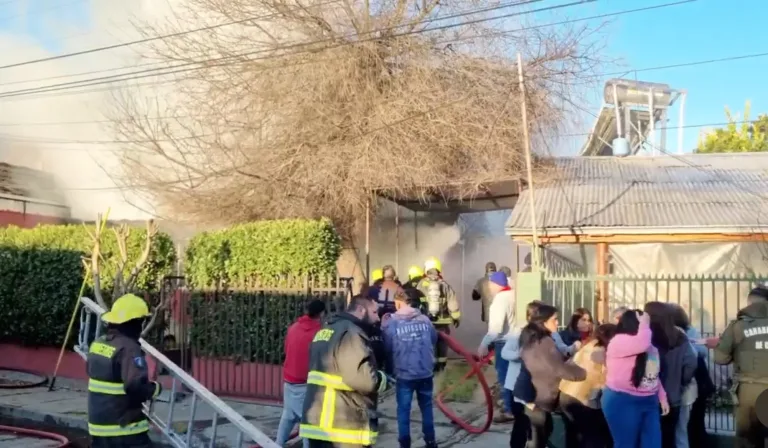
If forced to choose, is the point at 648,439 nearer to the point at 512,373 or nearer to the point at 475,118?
the point at 512,373

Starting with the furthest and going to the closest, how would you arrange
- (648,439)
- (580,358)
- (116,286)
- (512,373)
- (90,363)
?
1. (116,286)
2. (512,373)
3. (580,358)
4. (648,439)
5. (90,363)

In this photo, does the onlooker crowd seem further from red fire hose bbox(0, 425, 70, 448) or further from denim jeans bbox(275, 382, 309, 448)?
red fire hose bbox(0, 425, 70, 448)

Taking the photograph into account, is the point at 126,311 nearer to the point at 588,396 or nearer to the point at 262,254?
the point at 588,396

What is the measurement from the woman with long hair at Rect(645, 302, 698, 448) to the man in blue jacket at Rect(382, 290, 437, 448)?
79.8 inches

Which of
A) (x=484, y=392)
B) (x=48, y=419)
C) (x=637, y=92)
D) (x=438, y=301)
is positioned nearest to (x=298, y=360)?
(x=484, y=392)

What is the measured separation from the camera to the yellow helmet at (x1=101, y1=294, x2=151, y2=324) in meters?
4.85

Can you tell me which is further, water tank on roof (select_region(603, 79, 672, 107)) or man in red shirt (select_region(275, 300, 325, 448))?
water tank on roof (select_region(603, 79, 672, 107))

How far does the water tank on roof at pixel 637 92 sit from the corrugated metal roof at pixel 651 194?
3.85m

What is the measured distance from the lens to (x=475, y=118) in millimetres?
13602

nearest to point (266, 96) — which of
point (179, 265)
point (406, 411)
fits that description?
point (179, 265)

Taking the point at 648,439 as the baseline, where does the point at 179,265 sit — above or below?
above

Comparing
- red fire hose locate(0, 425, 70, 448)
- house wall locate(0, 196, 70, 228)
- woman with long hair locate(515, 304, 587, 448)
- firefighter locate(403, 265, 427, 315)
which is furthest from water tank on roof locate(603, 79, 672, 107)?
house wall locate(0, 196, 70, 228)

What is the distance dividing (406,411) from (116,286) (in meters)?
5.71

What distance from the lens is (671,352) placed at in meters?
6.66
